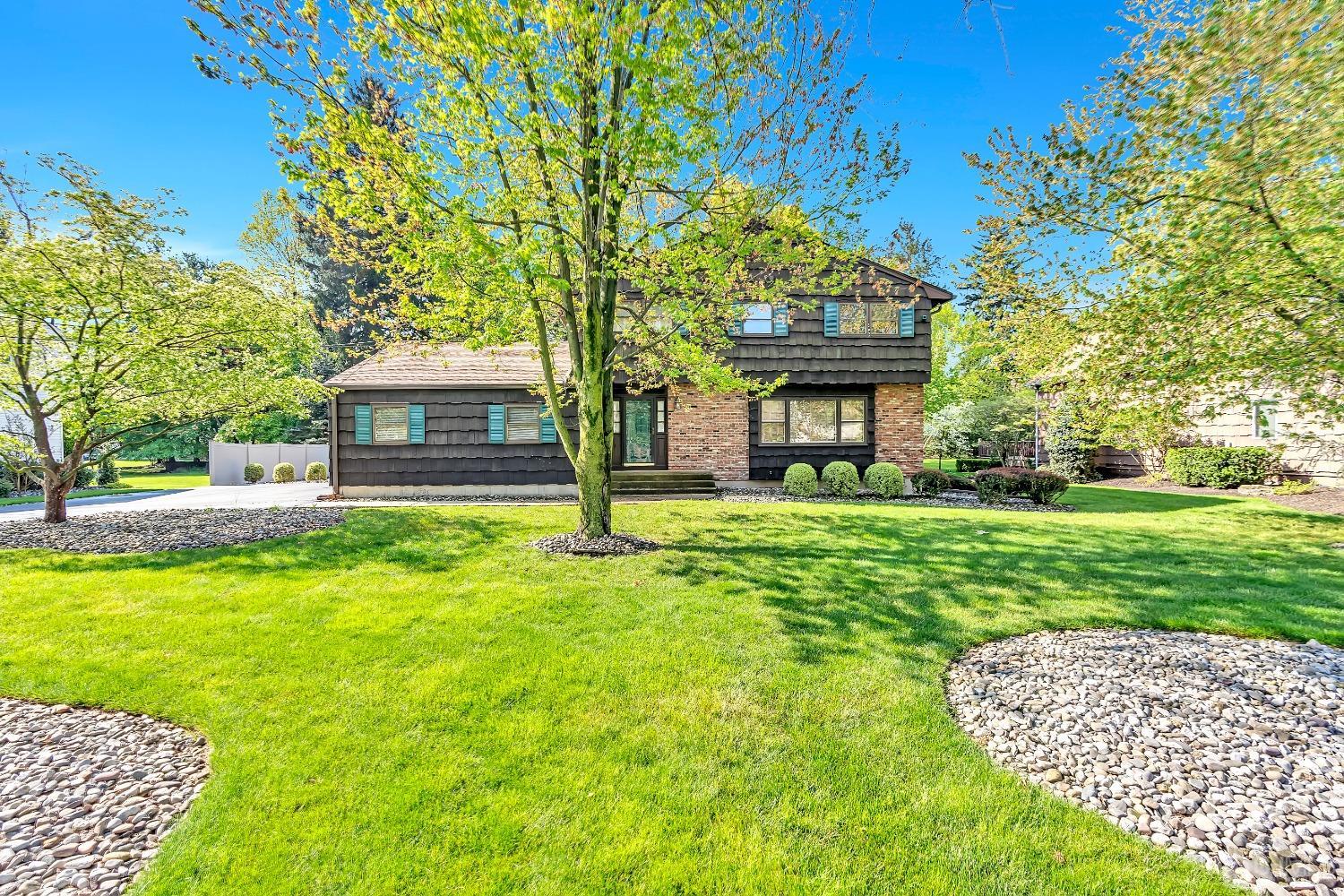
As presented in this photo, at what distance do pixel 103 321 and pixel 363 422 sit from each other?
5398 mm

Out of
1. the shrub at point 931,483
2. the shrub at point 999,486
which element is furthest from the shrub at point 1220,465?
the shrub at point 931,483

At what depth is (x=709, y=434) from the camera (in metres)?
14.0

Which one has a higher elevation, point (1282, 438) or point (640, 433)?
point (640, 433)

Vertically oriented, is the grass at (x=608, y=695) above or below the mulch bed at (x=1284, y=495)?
below

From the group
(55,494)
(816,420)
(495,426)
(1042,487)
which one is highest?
(816,420)

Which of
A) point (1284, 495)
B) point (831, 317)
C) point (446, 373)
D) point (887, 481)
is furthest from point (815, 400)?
point (1284, 495)

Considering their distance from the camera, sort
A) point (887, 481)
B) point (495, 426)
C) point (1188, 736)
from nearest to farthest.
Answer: point (1188, 736) < point (887, 481) < point (495, 426)

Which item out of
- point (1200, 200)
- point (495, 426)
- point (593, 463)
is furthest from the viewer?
point (495, 426)

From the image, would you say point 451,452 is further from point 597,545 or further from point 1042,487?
point 1042,487

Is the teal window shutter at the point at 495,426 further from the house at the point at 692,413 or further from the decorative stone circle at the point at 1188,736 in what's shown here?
the decorative stone circle at the point at 1188,736

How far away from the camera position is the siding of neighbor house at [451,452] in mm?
12984

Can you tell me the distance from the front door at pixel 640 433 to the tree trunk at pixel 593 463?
679cm

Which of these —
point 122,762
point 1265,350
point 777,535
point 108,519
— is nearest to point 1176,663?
point 1265,350

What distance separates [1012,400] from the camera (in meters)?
21.4
